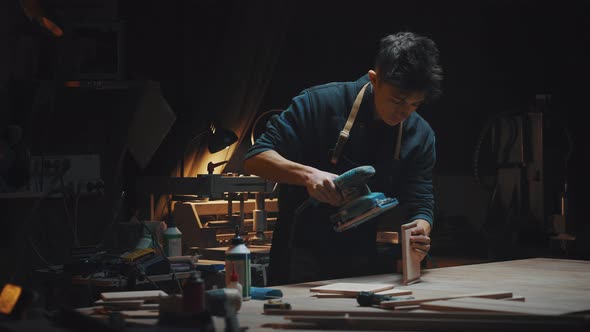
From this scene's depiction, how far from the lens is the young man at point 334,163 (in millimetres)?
3197

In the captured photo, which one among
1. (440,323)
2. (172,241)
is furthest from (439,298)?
(172,241)

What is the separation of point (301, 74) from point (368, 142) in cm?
315

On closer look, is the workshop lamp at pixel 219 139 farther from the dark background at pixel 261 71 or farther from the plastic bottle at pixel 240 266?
the plastic bottle at pixel 240 266

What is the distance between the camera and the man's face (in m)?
2.98


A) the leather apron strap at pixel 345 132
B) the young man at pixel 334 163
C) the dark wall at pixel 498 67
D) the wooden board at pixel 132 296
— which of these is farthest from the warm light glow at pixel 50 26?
the dark wall at pixel 498 67

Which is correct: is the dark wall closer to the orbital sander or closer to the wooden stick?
the orbital sander

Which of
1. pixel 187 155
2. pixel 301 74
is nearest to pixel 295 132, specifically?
pixel 187 155

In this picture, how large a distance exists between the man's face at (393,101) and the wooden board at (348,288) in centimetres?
65

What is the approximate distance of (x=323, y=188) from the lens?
9.49 feet

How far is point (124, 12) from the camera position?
17.6 ft

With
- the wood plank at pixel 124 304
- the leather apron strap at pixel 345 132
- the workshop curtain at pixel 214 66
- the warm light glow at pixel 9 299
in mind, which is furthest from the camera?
the workshop curtain at pixel 214 66

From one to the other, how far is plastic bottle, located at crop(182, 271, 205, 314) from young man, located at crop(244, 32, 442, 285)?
1.01 m

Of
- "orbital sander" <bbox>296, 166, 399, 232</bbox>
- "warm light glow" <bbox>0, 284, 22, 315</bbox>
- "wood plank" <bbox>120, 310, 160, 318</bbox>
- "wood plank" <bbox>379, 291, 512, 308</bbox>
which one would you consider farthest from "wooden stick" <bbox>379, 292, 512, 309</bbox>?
"warm light glow" <bbox>0, 284, 22, 315</bbox>

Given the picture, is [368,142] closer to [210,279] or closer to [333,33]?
[210,279]
